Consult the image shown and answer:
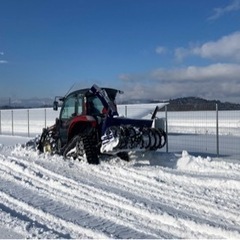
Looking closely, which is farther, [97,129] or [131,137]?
[97,129]

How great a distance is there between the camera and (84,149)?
1201 cm

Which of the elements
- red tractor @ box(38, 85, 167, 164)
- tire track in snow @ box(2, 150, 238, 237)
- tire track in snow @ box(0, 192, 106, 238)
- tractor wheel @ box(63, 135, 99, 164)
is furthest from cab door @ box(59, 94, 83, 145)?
tire track in snow @ box(0, 192, 106, 238)

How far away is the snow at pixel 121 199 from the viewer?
19.7 feet

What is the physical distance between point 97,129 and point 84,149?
27.9 inches

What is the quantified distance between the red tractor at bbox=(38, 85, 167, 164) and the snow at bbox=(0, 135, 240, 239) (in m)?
0.51

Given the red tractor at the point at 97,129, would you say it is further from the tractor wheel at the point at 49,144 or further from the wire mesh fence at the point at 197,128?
the wire mesh fence at the point at 197,128

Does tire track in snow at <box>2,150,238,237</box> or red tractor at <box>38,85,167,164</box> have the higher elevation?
red tractor at <box>38,85,167,164</box>

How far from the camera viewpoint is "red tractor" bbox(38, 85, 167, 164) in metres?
11.4

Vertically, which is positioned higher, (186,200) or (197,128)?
(197,128)

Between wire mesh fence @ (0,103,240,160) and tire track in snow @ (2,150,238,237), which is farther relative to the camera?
wire mesh fence @ (0,103,240,160)

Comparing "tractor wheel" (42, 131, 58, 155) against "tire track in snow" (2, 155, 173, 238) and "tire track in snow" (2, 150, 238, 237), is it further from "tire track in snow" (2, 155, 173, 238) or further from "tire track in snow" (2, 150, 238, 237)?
"tire track in snow" (2, 155, 173, 238)

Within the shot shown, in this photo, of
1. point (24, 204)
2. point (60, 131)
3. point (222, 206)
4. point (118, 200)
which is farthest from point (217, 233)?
point (60, 131)

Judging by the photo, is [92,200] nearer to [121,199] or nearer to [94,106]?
[121,199]

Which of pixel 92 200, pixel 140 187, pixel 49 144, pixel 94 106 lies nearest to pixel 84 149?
pixel 94 106
